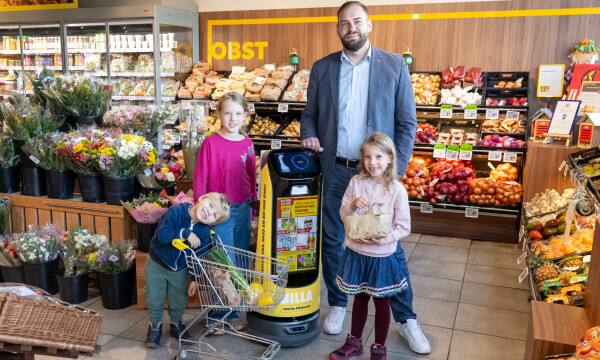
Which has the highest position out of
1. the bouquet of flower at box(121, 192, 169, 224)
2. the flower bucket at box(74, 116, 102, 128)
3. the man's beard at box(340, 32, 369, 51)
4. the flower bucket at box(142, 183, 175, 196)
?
the man's beard at box(340, 32, 369, 51)

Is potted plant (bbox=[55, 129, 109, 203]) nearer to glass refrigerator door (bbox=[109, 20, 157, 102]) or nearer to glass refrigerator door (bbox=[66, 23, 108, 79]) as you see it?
glass refrigerator door (bbox=[109, 20, 157, 102])

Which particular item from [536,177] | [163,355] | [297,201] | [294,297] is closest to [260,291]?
[294,297]

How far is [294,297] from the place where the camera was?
309cm

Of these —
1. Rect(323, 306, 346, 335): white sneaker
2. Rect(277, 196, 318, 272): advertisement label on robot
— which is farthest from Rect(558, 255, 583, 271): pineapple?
Rect(277, 196, 318, 272): advertisement label on robot

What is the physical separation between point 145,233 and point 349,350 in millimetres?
1616

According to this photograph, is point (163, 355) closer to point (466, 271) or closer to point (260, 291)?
point (260, 291)

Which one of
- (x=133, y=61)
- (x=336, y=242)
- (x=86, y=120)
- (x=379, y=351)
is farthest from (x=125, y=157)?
(x=133, y=61)

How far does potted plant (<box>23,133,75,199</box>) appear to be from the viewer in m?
3.86

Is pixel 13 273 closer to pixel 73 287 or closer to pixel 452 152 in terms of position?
pixel 73 287

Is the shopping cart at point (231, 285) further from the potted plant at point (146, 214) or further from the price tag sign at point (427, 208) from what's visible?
the price tag sign at point (427, 208)

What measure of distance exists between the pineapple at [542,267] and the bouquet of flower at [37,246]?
3281 millimetres

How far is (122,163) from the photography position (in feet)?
12.2

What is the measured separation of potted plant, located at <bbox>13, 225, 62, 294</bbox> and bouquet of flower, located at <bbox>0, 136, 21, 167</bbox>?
0.69m

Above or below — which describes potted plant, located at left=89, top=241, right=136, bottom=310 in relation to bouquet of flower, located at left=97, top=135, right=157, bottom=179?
below
